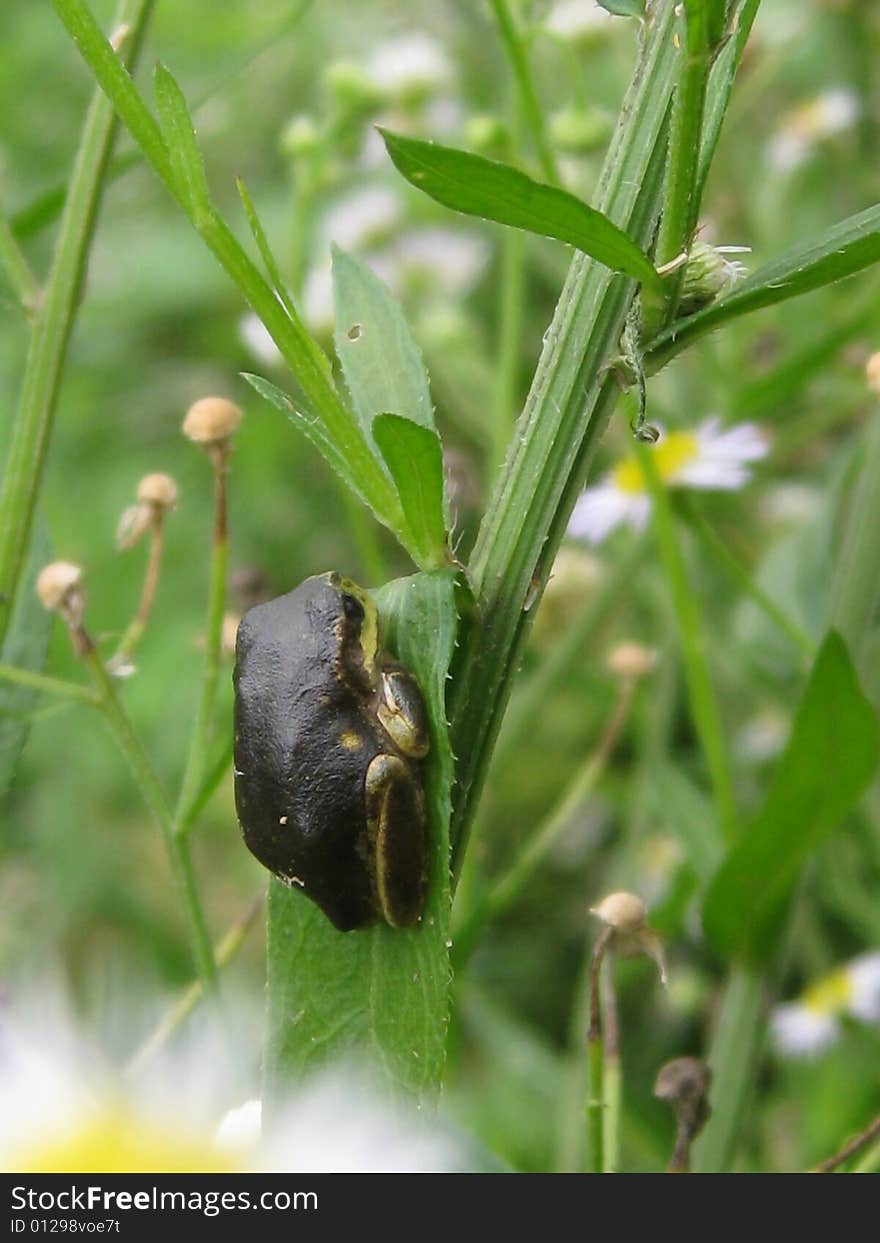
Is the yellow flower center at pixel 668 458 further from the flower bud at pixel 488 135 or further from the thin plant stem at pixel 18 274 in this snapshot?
the thin plant stem at pixel 18 274

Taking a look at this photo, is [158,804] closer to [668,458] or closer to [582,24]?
[668,458]

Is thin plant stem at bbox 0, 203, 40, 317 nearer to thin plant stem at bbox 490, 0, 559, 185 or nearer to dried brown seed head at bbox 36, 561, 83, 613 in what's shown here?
dried brown seed head at bbox 36, 561, 83, 613

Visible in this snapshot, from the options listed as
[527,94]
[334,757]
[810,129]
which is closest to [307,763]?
[334,757]

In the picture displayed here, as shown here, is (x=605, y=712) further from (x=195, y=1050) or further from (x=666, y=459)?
(x=195, y=1050)

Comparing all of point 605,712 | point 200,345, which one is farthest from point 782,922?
point 200,345

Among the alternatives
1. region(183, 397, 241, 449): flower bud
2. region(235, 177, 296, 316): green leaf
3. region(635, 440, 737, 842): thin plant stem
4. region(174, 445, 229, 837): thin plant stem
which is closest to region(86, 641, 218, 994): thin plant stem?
region(174, 445, 229, 837): thin plant stem
